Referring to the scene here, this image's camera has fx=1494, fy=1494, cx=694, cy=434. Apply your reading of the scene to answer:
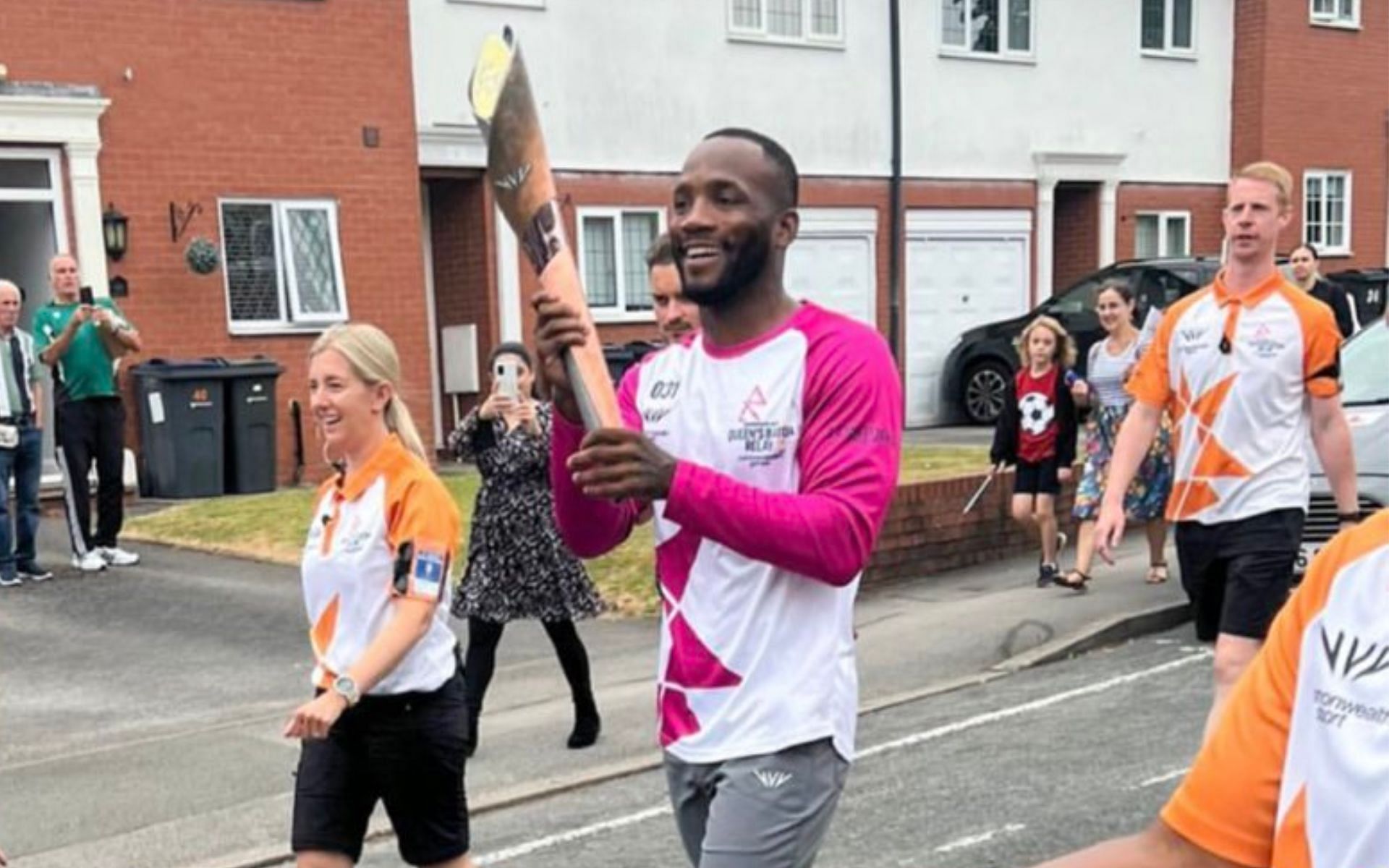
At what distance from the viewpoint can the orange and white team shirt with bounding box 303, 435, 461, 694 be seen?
3766 millimetres

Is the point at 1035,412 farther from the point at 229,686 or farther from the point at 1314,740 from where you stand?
the point at 1314,740

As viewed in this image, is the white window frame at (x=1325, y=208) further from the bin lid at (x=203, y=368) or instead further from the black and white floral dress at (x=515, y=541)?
the black and white floral dress at (x=515, y=541)

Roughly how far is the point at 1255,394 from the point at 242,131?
11.3m

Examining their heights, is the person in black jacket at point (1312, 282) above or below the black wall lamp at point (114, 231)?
below

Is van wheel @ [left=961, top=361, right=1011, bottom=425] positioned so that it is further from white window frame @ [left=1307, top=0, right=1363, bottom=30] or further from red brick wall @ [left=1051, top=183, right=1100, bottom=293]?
white window frame @ [left=1307, top=0, right=1363, bottom=30]

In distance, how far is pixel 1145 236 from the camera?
73.9 ft

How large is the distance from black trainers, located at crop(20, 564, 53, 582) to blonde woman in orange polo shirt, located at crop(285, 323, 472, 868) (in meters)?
7.11

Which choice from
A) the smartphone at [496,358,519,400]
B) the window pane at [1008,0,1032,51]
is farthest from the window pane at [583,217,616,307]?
the smartphone at [496,358,519,400]

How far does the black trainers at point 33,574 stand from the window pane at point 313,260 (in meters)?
5.09

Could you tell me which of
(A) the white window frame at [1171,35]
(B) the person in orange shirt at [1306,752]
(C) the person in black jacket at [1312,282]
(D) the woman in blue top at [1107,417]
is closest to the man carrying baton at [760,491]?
(B) the person in orange shirt at [1306,752]

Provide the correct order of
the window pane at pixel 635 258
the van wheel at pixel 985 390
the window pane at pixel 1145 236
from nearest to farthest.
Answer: the window pane at pixel 635 258 → the van wheel at pixel 985 390 → the window pane at pixel 1145 236

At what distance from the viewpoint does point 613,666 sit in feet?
Result: 26.2

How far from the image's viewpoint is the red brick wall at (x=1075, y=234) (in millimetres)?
21844

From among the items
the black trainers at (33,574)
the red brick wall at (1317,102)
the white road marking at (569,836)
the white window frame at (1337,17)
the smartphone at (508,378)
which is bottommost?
the white road marking at (569,836)
